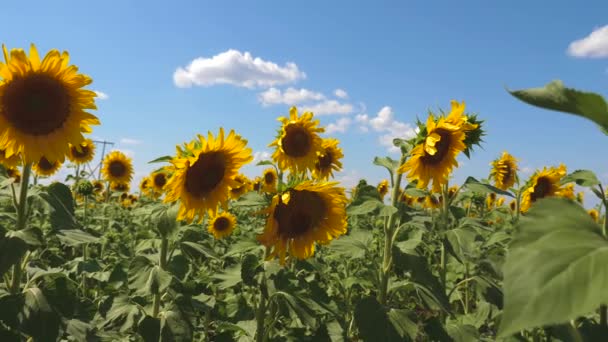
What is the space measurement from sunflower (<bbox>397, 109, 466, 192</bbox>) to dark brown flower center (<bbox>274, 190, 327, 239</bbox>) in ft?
2.13

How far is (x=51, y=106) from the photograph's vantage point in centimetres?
261

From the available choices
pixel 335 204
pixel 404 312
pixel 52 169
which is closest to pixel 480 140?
pixel 335 204

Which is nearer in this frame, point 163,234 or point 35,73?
point 35,73

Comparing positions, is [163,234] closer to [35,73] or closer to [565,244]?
[35,73]

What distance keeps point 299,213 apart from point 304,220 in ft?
0.23

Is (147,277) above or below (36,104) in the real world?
below

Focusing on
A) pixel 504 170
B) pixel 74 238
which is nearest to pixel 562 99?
pixel 74 238

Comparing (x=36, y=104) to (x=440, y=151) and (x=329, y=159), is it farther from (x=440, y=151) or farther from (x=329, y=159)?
(x=329, y=159)

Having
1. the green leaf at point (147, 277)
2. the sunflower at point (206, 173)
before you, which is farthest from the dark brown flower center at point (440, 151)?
the green leaf at point (147, 277)

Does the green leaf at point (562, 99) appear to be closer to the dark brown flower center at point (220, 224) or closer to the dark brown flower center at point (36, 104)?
the dark brown flower center at point (36, 104)

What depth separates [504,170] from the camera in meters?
6.30

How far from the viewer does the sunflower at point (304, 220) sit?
9.95ft

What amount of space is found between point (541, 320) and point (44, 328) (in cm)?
236

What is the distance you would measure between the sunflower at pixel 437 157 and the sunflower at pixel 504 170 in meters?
2.85
